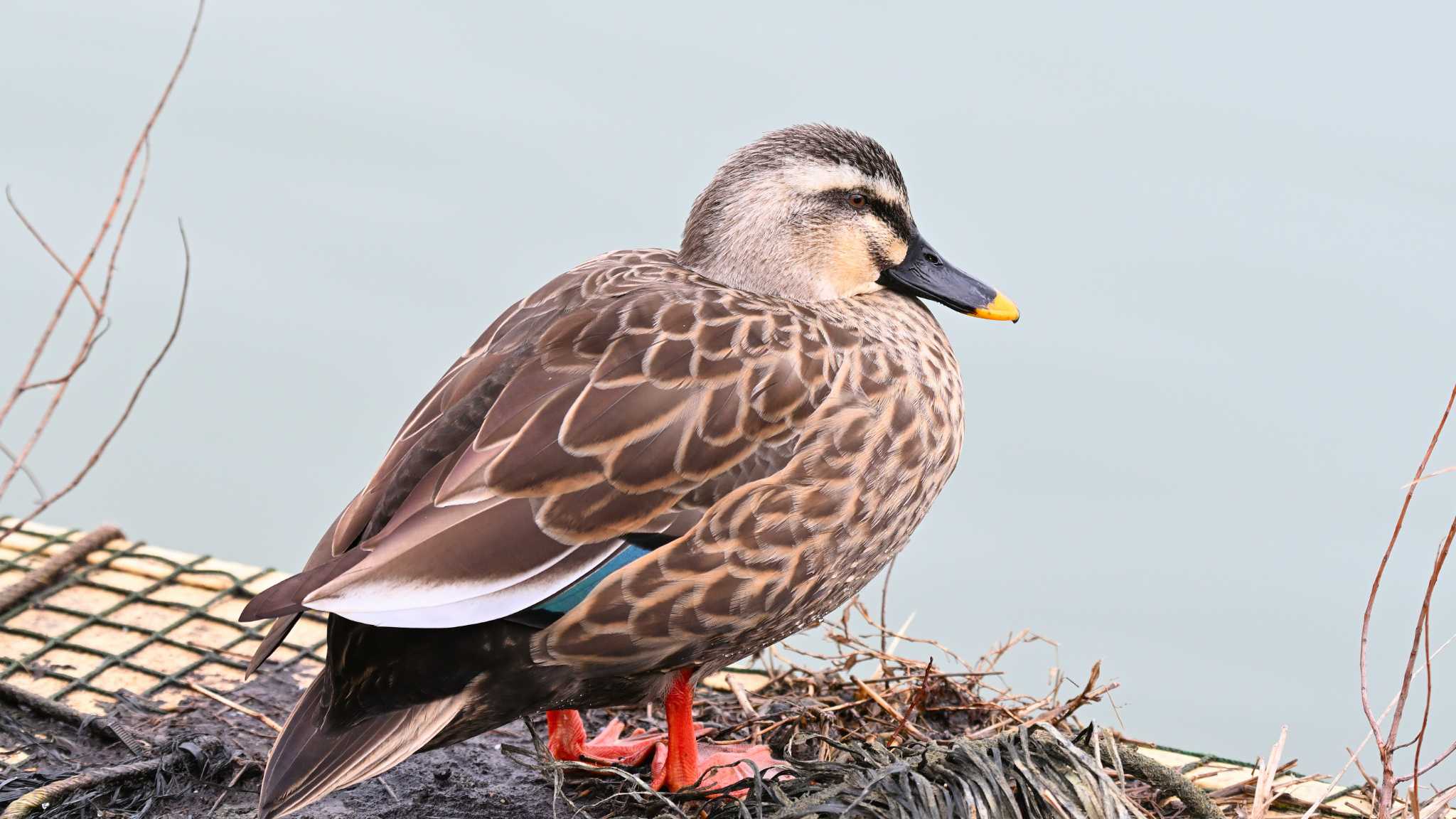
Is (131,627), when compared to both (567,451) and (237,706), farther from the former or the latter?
(567,451)

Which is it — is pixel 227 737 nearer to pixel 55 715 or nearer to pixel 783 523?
pixel 55 715

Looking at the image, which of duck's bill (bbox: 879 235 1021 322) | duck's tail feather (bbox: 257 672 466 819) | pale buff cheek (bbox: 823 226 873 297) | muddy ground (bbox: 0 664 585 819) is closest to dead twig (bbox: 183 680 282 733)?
muddy ground (bbox: 0 664 585 819)

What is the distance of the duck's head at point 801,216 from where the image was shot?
8.66 feet

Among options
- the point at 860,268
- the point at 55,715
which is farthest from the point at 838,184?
the point at 55,715

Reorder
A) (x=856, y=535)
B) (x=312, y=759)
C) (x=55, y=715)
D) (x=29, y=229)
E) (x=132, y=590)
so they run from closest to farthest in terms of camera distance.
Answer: (x=312, y=759), (x=856, y=535), (x=29, y=229), (x=55, y=715), (x=132, y=590)

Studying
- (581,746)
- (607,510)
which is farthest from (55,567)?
(607,510)

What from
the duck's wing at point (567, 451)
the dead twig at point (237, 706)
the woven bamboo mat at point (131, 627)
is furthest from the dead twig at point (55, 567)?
the duck's wing at point (567, 451)

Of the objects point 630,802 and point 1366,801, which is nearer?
point 630,802

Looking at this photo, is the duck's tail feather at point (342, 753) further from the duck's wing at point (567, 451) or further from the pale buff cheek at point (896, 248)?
the pale buff cheek at point (896, 248)

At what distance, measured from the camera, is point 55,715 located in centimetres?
285

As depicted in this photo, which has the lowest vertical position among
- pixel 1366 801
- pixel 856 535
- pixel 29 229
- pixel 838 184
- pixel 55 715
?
pixel 55 715

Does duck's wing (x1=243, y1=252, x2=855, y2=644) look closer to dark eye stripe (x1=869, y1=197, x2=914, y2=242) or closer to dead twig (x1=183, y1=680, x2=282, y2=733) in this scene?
dark eye stripe (x1=869, y1=197, x2=914, y2=242)

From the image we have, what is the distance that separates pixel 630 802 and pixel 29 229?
1.42 m

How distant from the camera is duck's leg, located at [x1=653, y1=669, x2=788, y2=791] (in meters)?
2.47
